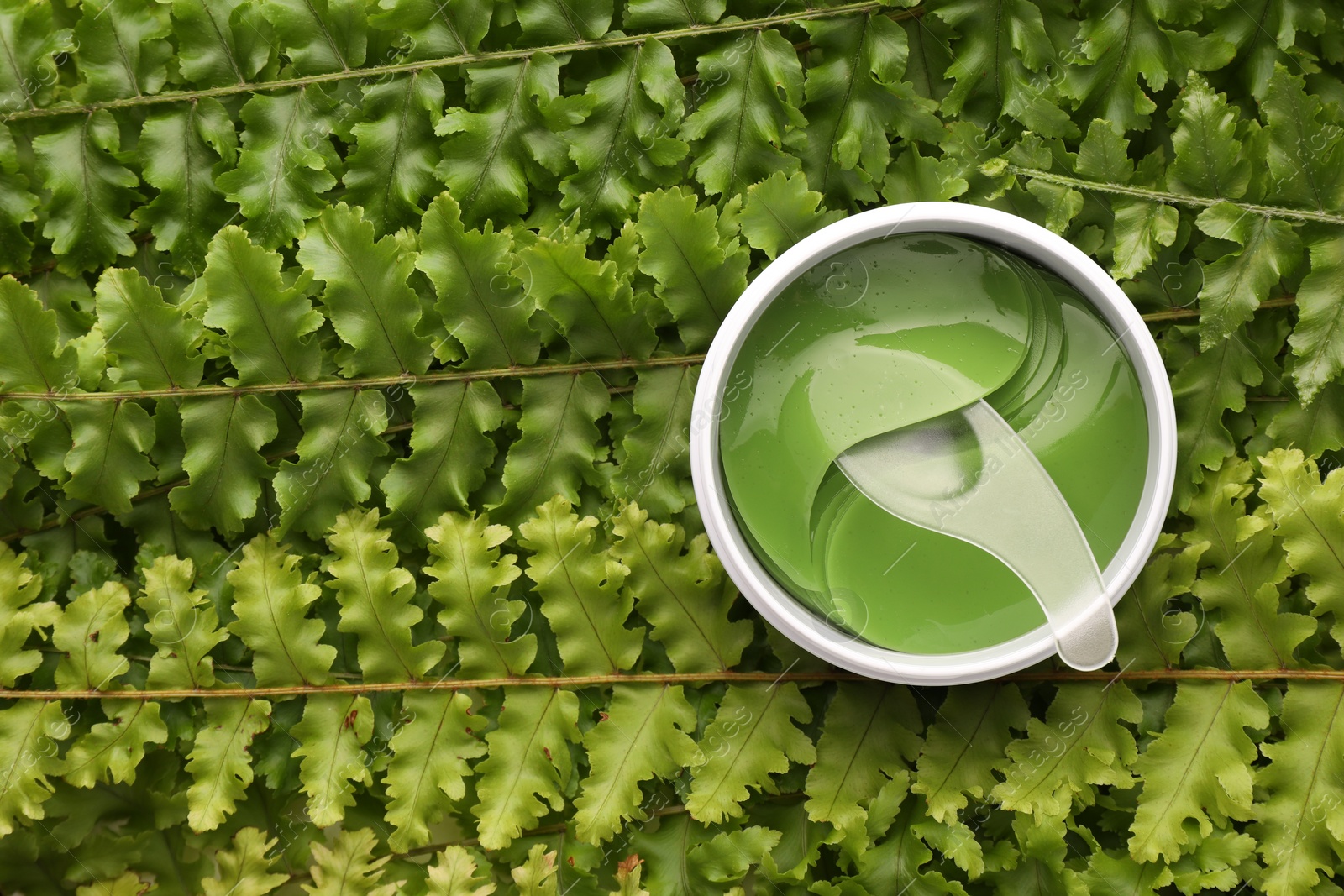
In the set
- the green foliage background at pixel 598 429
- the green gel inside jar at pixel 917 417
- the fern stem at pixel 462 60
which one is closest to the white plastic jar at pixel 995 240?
the green gel inside jar at pixel 917 417

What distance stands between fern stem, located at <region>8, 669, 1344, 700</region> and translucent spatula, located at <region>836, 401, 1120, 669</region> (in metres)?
0.17

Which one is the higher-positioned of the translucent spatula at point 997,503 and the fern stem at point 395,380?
the fern stem at point 395,380

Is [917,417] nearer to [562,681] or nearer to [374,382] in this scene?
[562,681]

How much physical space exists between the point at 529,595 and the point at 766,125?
59cm

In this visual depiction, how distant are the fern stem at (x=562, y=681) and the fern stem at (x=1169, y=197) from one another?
1.57ft

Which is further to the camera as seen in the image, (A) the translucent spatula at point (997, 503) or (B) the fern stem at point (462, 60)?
(B) the fern stem at point (462, 60)

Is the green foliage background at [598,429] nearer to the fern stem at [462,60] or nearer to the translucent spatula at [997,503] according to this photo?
the fern stem at [462,60]

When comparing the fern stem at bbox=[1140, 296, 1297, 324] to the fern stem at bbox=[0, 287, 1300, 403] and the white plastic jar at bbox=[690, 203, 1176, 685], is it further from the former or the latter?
the white plastic jar at bbox=[690, 203, 1176, 685]

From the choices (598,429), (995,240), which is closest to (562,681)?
(598,429)

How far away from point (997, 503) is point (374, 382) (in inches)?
26.1

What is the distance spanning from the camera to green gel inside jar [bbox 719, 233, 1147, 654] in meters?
0.86

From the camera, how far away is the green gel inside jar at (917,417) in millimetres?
857

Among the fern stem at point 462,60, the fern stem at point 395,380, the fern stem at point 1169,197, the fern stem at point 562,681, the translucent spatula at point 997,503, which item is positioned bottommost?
the fern stem at point 562,681

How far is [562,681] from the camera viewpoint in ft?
3.33
